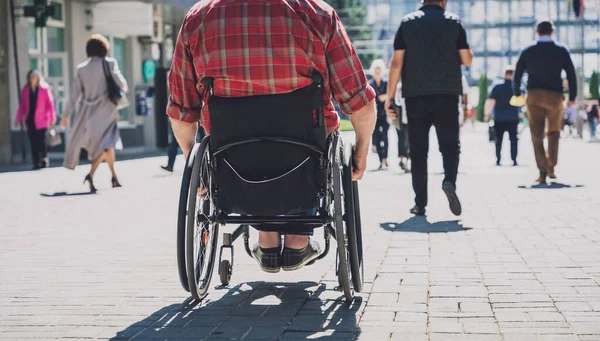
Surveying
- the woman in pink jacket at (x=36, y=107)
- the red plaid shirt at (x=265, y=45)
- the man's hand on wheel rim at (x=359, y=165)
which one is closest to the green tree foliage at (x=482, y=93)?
the woman in pink jacket at (x=36, y=107)

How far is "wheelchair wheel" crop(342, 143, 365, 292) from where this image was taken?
4.69 m

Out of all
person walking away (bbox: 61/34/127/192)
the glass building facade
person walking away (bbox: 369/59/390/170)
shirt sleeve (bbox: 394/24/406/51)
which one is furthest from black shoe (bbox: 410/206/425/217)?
the glass building facade

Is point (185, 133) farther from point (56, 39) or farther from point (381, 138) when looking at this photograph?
point (56, 39)

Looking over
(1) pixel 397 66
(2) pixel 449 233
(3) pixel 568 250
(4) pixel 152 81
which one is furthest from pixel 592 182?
(4) pixel 152 81

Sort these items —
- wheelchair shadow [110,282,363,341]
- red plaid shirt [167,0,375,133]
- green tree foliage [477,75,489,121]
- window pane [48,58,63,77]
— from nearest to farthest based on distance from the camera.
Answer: wheelchair shadow [110,282,363,341] < red plaid shirt [167,0,375,133] < window pane [48,58,63,77] < green tree foliage [477,75,489,121]

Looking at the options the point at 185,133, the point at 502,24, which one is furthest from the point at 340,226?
the point at 502,24

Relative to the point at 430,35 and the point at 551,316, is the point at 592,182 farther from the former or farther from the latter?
the point at 551,316

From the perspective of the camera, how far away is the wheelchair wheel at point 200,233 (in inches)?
185

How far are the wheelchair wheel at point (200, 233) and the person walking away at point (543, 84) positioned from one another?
8.09m

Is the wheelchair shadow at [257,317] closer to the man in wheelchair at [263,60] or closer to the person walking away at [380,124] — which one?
the man in wheelchair at [263,60]

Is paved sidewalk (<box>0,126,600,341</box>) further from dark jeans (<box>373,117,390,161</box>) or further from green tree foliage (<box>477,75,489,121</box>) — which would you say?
green tree foliage (<box>477,75,489,121</box>)

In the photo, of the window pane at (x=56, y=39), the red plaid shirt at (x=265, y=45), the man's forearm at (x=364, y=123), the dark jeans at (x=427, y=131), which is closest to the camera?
the red plaid shirt at (x=265, y=45)

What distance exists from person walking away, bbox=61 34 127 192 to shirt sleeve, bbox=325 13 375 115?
27.2ft

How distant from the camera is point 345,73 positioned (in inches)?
195
